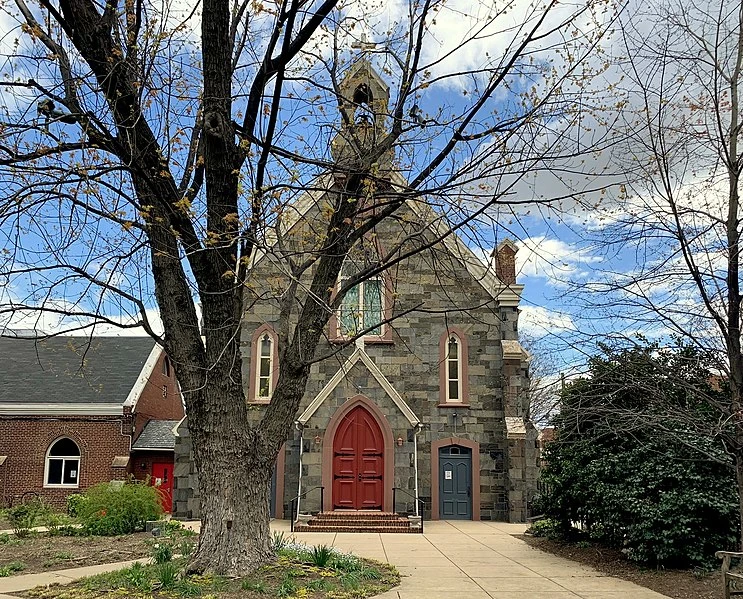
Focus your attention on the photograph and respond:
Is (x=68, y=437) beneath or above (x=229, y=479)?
above

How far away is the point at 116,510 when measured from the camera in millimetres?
16203

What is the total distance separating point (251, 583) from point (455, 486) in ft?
43.4

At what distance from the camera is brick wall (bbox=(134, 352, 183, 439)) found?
1088 inches

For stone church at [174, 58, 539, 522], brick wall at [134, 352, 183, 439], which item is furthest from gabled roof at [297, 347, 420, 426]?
brick wall at [134, 352, 183, 439]

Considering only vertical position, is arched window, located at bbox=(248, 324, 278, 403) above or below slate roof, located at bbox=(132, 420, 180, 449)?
above

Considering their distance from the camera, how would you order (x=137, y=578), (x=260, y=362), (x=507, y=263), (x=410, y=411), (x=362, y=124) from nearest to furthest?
1. (x=137, y=578)
2. (x=362, y=124)
3. (x=410, y=411)
4. (x=260, y=362)
5. (x=507, y=263)

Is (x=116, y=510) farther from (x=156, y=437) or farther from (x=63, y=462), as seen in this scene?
(x=63, y=462)

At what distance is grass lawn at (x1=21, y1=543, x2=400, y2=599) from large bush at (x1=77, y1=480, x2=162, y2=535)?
19.0 feet

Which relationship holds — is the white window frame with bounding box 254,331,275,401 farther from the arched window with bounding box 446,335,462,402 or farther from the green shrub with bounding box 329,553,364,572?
the green shrub with bounding box 329,553,364,572

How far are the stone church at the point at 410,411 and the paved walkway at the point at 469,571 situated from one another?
305 cm

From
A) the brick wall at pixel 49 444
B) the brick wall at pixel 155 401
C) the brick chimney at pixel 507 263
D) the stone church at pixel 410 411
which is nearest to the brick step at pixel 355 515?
the stone church at pixel 410 411

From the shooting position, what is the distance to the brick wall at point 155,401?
27.6 meters

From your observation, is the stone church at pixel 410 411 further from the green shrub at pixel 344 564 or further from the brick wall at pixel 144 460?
the green shrub at pixel 344 564

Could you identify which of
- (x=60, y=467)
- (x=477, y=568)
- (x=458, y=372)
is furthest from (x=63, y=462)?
(x=477, y=568)
